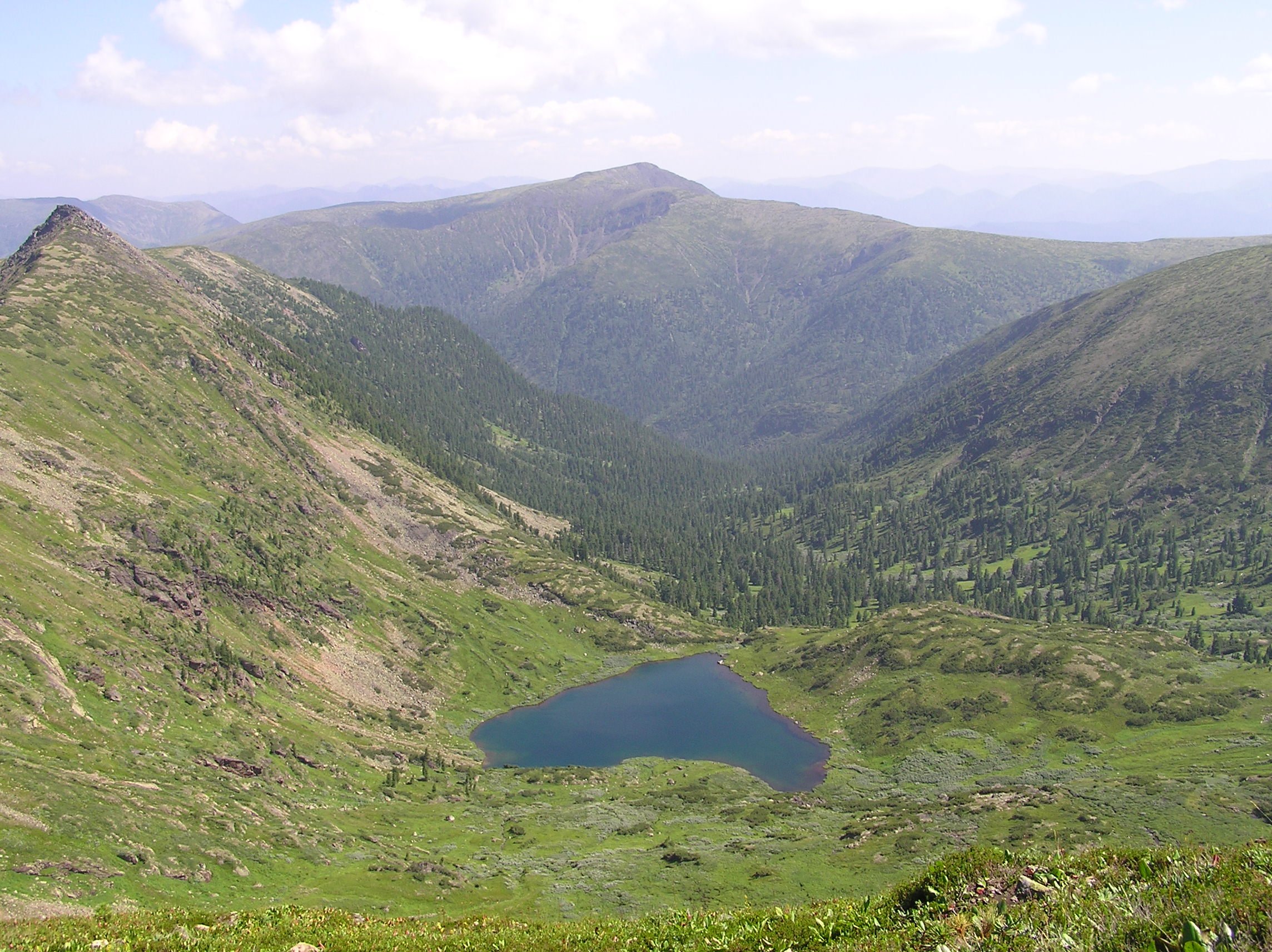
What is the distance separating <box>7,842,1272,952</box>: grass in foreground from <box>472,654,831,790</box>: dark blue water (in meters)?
117

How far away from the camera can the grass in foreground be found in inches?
784

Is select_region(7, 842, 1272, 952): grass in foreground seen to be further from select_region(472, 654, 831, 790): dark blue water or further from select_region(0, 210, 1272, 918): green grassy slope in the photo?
select_region(472, 654, 831, 790): dark blue water

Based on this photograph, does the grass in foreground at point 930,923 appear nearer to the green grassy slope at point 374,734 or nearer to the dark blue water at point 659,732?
the green grassy slope at point 374,734

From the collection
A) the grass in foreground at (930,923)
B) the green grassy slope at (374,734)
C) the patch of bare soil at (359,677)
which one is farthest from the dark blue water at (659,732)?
the grass in foreground at (930,923)

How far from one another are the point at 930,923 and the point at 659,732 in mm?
151327

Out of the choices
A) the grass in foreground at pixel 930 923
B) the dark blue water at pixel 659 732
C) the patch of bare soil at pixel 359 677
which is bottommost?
the dark blue water at pixel 659 732

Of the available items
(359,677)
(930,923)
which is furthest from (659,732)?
(930,923)

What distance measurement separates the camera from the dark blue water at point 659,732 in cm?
15512

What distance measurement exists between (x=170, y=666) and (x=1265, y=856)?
132359 mm

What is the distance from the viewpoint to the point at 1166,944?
18.3 meters

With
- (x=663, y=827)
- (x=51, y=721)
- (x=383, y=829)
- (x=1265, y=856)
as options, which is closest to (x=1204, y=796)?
(x=663, y=827)

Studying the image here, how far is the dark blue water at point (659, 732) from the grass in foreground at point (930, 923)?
116892 mm

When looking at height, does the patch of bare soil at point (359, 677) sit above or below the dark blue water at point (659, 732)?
above

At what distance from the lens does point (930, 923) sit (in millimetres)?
25078
